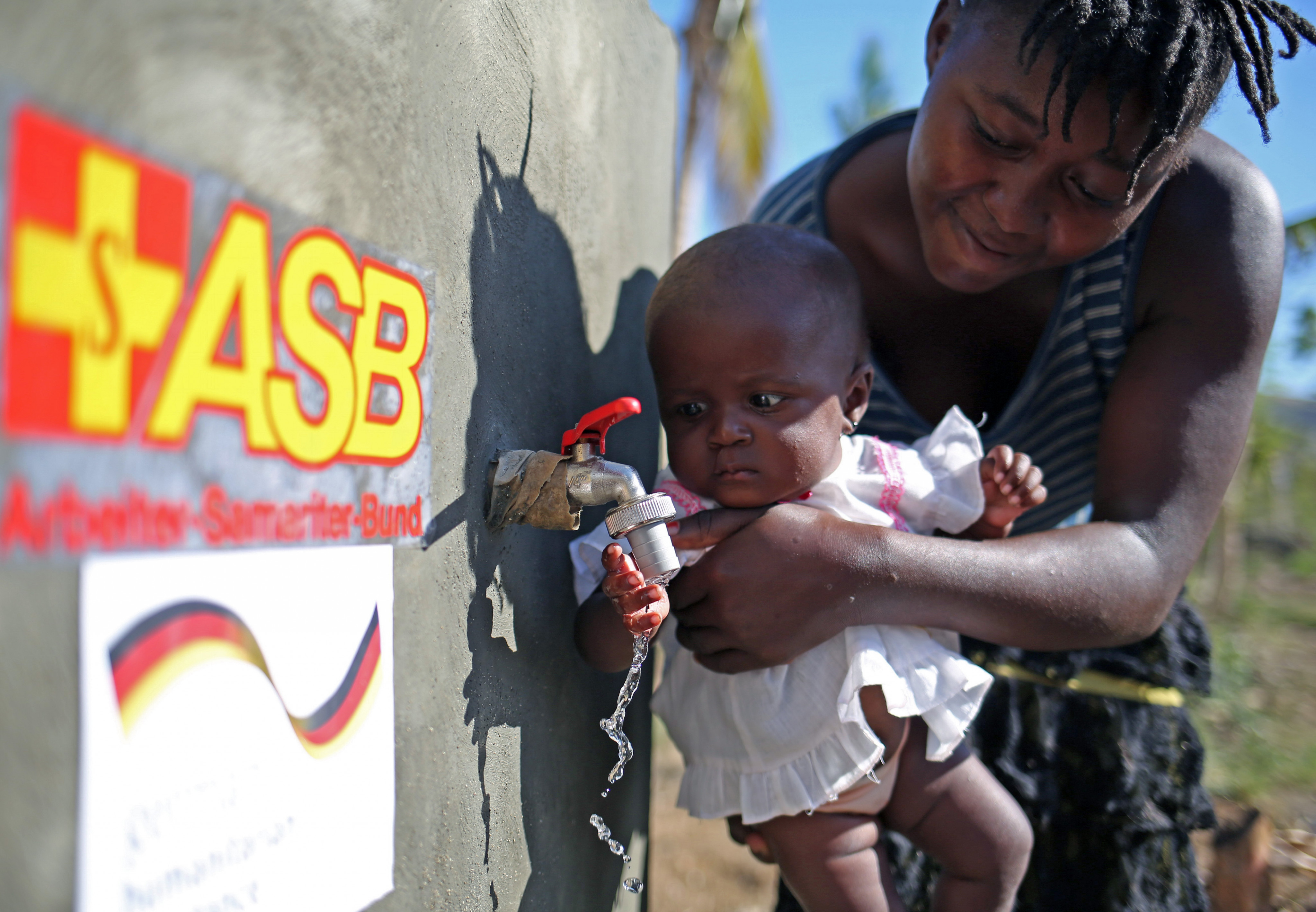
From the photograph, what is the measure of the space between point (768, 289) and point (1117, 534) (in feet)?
2.24

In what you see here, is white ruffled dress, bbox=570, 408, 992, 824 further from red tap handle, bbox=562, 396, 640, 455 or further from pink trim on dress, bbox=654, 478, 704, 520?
red tap handle, bbox=562, 396, 640, 455

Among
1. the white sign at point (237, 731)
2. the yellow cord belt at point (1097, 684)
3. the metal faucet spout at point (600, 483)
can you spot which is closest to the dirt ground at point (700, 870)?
the yellow cord belt at point (1097, 684)

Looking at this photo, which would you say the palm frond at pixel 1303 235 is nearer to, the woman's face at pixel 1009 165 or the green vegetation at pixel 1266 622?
the green vegetation at pixel 1266 622

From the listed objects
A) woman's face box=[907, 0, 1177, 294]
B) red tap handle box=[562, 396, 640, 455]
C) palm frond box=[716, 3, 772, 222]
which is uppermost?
palm frond box=[716, 3, 772, 222]

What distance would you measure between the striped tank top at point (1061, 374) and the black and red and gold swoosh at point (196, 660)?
1140 mm

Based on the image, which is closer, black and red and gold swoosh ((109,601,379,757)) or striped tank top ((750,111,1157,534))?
black and red and gold swoosh ((109,601,379,757))

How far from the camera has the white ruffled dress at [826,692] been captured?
1339mm

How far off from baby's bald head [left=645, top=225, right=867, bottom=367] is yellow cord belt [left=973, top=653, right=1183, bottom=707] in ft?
2.98

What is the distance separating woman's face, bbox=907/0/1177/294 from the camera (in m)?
1.37

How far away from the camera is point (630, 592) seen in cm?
112

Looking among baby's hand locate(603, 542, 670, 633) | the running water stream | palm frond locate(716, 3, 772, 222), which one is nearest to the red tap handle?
baby's hand locate(603, 542, 670, 633)

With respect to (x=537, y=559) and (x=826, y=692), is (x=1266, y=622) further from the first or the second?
(x=537, y=559)

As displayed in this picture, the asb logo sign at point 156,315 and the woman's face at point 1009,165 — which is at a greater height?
the woman's face at point 1009,165

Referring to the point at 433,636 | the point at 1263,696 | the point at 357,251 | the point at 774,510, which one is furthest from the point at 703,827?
the point at 1263,696
